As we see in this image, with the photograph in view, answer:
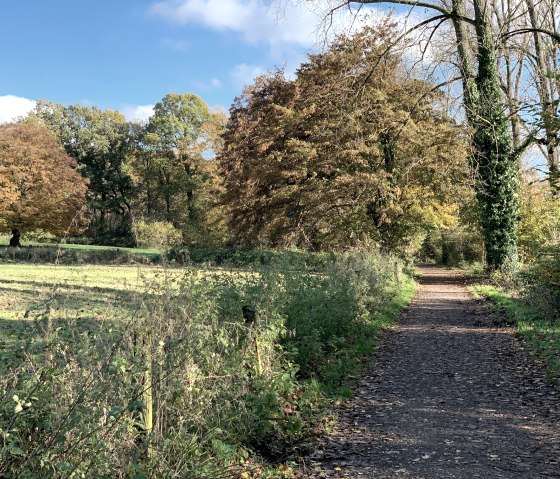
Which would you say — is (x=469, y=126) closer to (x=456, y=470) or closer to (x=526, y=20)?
(x=526, y=20)

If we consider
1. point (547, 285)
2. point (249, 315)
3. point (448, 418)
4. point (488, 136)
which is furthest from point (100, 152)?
point (448, 418)

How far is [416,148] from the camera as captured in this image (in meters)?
22.2

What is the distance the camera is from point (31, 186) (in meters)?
39.1

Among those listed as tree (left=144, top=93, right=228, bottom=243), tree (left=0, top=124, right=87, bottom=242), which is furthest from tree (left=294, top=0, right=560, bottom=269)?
tree (left=144, top=93, right=228, bottom=243)

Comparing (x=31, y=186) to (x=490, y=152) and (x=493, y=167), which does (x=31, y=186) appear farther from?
(x=493, y=167)

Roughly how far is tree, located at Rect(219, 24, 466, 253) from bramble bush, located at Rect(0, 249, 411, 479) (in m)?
14.0

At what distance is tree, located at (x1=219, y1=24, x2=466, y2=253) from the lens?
21734 mm

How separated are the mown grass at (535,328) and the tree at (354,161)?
811 centimetres

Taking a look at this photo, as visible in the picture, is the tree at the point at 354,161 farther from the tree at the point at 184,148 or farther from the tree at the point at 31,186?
the tree at the point at 184,148

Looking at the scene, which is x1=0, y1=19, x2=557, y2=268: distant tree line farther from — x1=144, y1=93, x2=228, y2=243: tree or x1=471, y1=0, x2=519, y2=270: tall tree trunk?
x1=144, y1=93, x2=228, y2=243: tree

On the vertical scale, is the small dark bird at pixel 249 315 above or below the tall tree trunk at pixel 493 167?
below

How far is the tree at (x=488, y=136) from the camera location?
1727cm

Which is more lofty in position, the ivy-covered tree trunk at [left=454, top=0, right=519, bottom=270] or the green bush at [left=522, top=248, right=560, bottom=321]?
the ivy-covered tree trunk at [left=454, top=0, right=519, bottom=270]

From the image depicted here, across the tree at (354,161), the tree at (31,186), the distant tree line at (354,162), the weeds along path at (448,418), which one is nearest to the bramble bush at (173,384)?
the weeds along path at (448,418)
